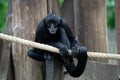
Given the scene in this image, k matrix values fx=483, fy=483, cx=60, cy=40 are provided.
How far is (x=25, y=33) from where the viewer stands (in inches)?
223

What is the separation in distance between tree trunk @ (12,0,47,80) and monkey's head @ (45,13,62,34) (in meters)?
0.16

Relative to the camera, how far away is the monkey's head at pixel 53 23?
18.6ft

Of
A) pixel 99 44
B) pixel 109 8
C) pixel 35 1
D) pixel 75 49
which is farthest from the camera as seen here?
pixel 109 8

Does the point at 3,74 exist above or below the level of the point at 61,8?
below

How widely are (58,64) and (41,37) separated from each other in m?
0.43

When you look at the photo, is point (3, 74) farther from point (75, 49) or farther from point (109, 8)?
point (109, 8)

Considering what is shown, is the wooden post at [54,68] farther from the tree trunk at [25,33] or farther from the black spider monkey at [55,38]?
the tree trunk at [25,33]

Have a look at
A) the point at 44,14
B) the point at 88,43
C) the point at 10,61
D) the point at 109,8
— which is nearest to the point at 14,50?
the point at 10,61

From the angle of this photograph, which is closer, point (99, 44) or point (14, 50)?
point (14, 50)

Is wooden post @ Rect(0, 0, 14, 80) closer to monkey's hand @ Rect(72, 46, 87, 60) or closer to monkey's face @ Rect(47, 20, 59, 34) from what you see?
monkey's face @ Rect(47, 20, 59, 34)

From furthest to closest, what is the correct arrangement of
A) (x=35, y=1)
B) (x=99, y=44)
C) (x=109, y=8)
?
(x=109, y=8) < (x=99, y=44) < (x=35, y=1)

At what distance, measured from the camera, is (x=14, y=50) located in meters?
5.71

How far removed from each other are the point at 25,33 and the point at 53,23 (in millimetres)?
358

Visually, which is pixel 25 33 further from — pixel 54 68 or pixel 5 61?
pixel 54 68
